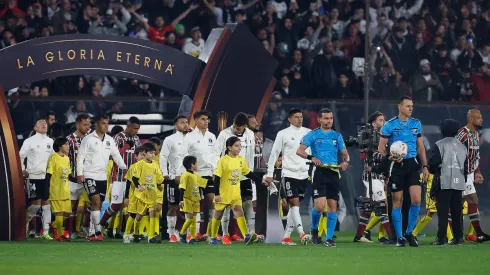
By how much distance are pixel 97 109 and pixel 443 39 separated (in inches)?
246

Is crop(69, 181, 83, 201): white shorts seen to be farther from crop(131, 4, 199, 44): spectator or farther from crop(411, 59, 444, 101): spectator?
crop(411, 59, 444, 101): spectator

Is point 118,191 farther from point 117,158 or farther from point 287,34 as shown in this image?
point 287,34

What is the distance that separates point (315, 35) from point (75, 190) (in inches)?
317

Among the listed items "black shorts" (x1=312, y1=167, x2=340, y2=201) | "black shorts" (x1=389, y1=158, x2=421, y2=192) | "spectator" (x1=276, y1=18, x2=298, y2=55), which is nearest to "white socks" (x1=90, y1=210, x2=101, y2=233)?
"black shorts" (x1=312, y1=167, x2=340, y2=201)

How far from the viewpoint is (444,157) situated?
17.9 m

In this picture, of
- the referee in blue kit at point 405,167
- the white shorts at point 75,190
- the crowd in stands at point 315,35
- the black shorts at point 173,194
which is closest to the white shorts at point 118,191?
the white shorts at point 75,190

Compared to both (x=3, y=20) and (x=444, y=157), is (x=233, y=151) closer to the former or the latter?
(x=444, y=157)

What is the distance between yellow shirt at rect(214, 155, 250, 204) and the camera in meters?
17.8

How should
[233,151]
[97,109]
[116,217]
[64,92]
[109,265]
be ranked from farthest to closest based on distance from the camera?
[64,92] → [97,109] → [116,217] → [233,151] → [109,265]

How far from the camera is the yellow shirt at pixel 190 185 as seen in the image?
18.6 meters

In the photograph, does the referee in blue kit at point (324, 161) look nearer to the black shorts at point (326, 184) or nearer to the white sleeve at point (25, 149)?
the black shorts at point (326, 184)

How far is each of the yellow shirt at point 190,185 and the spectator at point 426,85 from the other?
551 cm

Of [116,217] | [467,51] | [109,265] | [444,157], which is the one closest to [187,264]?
[109,265]

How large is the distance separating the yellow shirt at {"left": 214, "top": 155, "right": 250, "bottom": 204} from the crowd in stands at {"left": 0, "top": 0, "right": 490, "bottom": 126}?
4.60 m
